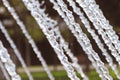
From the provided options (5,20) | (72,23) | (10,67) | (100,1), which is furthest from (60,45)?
(5,20)

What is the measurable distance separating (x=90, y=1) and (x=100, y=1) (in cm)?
438

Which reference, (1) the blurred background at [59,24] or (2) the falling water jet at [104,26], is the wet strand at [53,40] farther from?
(1) the blurred background at [59,24]

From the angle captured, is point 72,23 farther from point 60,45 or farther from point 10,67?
point 10,67

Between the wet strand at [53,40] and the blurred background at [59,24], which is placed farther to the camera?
the blurred background at [59,24]

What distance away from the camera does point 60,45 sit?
2287 millimetres

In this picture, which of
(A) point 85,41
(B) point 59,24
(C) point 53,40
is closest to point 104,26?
(A) point 85,41

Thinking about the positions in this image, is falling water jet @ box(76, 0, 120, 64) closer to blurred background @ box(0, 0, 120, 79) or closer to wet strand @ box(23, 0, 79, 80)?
wet strand @ box(23, 0, 79, 80)

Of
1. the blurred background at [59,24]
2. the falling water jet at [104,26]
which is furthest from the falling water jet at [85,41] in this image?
the blurred background at [59,24]

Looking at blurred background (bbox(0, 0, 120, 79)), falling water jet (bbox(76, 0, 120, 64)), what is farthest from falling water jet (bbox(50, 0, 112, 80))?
blurred background (bbox(0, 0, 120, 79))

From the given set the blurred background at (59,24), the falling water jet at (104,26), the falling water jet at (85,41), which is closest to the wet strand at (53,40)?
the falling water jet at (85,41)

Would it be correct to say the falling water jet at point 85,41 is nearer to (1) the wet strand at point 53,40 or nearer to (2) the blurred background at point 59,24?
(1) the wet strand at point 53,40

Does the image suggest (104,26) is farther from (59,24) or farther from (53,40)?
(59,24)

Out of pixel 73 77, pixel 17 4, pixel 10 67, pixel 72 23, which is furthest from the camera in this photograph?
pixel 17 4

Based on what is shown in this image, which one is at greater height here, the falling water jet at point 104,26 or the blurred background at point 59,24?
the blurred background at point 59,24
